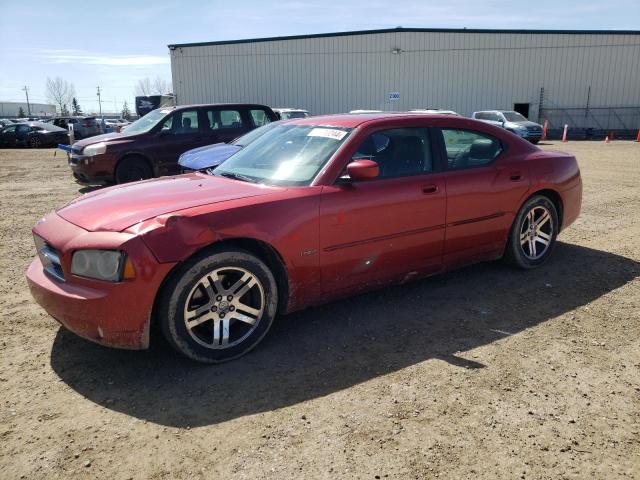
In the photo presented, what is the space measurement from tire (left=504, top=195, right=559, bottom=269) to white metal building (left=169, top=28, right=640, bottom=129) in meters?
26.9

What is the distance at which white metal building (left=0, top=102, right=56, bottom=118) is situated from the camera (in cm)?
9919

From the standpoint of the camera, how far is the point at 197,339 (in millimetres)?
3121

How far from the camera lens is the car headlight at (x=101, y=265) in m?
2.83

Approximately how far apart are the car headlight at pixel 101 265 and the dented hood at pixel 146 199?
0.58 ft

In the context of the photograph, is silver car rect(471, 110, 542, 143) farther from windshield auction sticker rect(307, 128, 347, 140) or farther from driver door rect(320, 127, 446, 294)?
windshield auction sticker rect(307, 128, 347, 140)

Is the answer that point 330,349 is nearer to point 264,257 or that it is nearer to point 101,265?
point 264,257

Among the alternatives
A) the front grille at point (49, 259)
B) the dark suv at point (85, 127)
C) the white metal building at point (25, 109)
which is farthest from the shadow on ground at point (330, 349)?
the white metal building at point (25, 109)

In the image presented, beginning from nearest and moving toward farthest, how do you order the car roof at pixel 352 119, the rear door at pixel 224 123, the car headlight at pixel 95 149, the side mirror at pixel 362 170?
the side mirror at pixel 362 170, the car roof at pixel 352 119, the car headlight at pixel 95 149, the rear door at pixel 224 123

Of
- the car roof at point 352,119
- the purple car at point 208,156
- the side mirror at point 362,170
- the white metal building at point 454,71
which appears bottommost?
the purple car at point 208,156

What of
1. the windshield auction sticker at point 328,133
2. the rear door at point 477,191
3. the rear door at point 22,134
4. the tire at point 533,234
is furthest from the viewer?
the rear door at point 22,134

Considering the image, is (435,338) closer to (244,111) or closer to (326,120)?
(326,120)

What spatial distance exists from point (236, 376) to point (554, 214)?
365 centimetres

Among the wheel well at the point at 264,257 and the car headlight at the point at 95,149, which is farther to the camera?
the car headlight at the point at 95,149

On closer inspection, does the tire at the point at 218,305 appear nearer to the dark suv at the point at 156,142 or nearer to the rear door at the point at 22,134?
the dark suv at the point at 156,142
